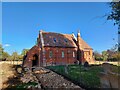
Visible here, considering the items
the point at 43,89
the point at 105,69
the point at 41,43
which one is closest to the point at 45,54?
the point at 41,43

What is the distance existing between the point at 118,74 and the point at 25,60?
123 feet

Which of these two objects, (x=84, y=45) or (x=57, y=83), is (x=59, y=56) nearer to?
(x=84, y=45)

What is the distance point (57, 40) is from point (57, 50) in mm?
2576

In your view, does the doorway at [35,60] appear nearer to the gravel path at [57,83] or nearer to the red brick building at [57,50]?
the red brick building at [57,50]

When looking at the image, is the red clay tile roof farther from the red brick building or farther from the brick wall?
the brick wall

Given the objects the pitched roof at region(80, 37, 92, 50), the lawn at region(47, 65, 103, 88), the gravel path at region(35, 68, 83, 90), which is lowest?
the gravel path at region(35, 68, 83, 90)

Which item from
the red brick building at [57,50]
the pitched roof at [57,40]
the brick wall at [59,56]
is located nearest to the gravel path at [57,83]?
the red brick building at [57,50]

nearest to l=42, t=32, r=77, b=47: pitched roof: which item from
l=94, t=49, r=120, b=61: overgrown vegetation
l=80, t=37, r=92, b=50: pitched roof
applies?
l=80, t=37, r=92, b=50: pitched roof

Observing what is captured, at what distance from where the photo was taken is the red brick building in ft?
138

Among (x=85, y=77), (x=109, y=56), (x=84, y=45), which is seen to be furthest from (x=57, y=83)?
(x=109, y=56)

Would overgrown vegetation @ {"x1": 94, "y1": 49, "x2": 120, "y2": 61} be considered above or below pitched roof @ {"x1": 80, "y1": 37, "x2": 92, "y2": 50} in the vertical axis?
below

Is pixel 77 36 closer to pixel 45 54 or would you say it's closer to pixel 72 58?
pixel 72 58

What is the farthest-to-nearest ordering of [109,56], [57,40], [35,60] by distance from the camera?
[109,56] < [57,40] < [35,60]

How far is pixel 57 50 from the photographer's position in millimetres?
44219
